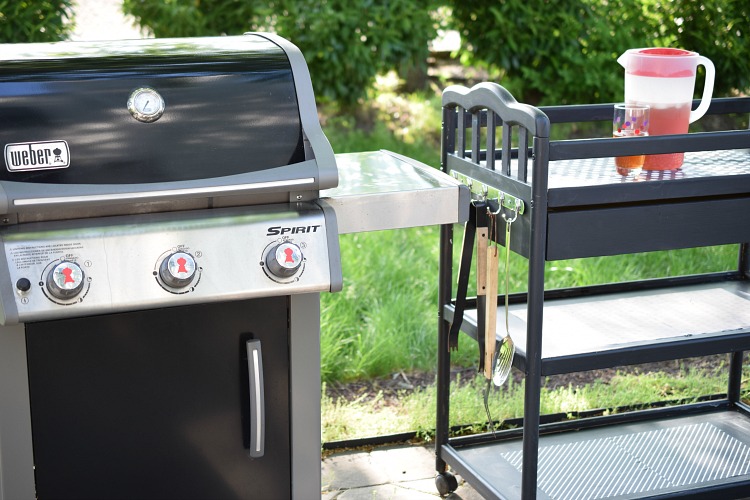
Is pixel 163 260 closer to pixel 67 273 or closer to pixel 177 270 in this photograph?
→ pixel 177 270

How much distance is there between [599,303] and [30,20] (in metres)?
3.30

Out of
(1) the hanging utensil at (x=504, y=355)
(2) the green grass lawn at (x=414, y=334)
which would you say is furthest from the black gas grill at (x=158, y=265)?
(2) the green grass lawn at (x=414, y=334)

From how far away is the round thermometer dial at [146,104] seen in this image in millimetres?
1894

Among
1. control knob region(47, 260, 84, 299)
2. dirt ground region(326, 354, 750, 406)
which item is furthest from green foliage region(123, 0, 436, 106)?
control knob region(47, 260, 84, 299)

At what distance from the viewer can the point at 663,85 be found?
2.31 metres

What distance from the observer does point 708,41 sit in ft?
18.3

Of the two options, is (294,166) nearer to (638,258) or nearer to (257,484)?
(257,484)

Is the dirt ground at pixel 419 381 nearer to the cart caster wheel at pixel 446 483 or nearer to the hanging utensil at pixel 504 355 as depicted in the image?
the cart caster wheel at pixel 446 483

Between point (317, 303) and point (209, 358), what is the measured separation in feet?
0.86

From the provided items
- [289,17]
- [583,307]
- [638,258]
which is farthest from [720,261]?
[289,17]

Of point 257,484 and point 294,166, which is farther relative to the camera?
point 257,484

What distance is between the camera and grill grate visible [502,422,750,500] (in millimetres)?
Answer: 2582

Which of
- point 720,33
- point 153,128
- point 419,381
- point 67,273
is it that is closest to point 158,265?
point 67,273

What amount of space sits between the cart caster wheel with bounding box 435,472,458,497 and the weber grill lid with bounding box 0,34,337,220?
1.12 m
